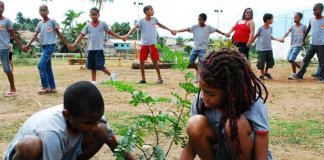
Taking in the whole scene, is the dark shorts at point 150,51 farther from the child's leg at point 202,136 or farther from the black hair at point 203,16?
the child's leg at point 202,136

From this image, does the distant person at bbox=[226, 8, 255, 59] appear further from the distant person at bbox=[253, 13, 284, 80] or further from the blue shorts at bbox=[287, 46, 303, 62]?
the blue shorts at bbox=[287, 46, 303, 62]

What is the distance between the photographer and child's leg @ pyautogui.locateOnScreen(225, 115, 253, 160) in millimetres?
2242

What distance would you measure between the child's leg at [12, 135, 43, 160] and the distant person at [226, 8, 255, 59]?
6.50m

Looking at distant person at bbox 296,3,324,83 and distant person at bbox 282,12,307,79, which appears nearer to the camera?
distant person at bbox 296,3,324,83

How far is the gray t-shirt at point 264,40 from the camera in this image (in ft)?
29.8

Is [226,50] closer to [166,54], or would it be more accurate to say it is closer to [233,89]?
[233,89]

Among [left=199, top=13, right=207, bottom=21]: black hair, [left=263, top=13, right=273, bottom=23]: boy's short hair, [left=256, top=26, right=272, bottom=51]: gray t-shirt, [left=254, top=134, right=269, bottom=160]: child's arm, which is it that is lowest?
[left=254, top=134, right=269, bottom=160]: child's arm

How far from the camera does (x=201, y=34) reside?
330 inches

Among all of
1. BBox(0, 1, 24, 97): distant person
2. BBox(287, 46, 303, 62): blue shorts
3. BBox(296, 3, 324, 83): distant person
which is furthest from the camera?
BBox(287, 46, 303, 62): blue shorts

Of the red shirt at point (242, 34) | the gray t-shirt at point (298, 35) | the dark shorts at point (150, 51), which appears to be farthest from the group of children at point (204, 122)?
the gray t-shirt at point (298, 35)

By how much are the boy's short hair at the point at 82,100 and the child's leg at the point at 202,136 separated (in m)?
0.56

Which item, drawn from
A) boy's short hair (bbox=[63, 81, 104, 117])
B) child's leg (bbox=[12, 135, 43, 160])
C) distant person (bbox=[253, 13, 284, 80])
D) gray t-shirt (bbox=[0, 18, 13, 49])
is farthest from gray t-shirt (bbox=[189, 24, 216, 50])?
child's leg (bbox=[12, 135, 43, 160])

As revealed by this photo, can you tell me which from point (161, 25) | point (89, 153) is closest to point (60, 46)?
point (161, 25)

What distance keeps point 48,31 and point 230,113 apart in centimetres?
496
